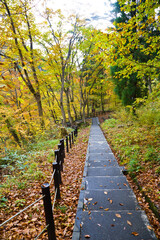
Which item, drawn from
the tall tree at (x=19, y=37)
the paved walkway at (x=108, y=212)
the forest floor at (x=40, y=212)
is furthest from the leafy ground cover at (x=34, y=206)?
the tall tree at (x=19, y=37)

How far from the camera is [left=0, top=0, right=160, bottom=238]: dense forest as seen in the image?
4.24 metres

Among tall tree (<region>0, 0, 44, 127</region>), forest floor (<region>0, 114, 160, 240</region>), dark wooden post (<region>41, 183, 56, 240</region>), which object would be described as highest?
tall tree (<region>0, 0, 44, 127</region>)

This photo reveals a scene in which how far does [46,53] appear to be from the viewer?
13.0 meters

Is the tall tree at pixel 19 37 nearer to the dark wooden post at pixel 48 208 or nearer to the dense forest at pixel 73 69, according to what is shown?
the dense forest at pixel 73 69

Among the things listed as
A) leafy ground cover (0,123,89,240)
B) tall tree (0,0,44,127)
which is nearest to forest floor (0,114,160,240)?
leafy ground cover (0,123,89,240)

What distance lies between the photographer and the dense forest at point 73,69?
13.9 feet

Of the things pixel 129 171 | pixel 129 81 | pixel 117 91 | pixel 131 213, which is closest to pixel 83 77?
pixel 117 91

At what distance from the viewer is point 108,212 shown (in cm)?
258

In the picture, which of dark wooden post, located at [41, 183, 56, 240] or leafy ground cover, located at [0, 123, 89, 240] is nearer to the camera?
dark wooden post, located at [41, 183, 56, 240]

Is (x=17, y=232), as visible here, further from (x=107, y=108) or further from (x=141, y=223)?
(x=107, y=108)

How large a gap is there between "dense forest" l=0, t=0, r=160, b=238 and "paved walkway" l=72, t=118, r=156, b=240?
0.77 metres

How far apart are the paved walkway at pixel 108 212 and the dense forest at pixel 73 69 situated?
77 centimetres

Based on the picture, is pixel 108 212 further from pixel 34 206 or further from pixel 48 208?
pixel 34 206

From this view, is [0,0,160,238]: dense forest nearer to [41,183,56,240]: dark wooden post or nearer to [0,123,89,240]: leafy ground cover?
[0,123,89,240]: leafy ground cover
